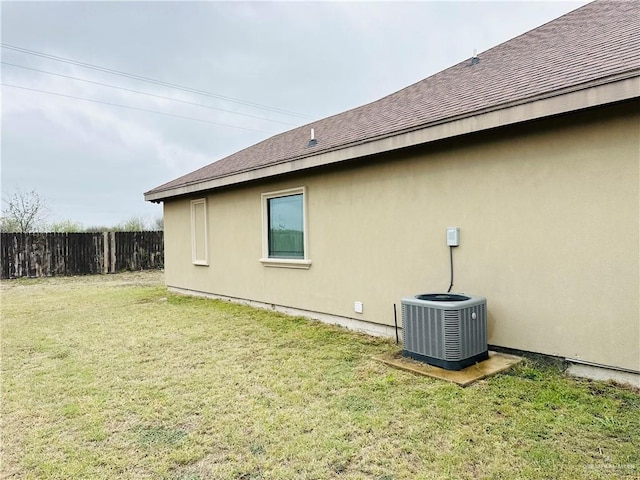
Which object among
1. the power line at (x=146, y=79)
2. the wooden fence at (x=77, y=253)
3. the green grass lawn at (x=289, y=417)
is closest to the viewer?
the green grass lawn at (x=289, y=417)

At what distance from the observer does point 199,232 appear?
8.85 meters

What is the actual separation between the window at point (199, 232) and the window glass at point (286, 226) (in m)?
2.30

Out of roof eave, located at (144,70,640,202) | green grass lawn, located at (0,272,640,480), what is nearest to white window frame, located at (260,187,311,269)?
roof eave, located at (144,70,640,202)

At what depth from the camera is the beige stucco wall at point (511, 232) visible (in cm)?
322

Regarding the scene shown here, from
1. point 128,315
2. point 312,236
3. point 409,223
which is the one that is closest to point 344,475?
point 409,223

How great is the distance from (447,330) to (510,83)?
2736 mm

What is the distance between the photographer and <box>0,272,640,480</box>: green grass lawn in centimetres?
221

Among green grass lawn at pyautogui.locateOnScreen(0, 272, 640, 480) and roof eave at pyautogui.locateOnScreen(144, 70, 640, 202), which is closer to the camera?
green grass lawn at pyautogui.locateOnScreen(0, 272, 640, 480)

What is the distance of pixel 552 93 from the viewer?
327 cm

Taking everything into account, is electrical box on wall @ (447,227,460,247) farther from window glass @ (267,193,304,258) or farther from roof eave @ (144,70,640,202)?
window glass @ (267,193,304,258)

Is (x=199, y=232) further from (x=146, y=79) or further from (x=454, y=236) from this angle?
(x=146, y=79)

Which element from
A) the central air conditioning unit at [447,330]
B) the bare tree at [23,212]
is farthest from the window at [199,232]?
the bare tree at [23,212]

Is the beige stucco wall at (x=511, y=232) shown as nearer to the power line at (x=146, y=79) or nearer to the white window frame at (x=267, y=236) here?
the white window frame at (x=267, y=236)

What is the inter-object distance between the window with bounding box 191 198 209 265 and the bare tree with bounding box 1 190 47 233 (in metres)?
15.2
